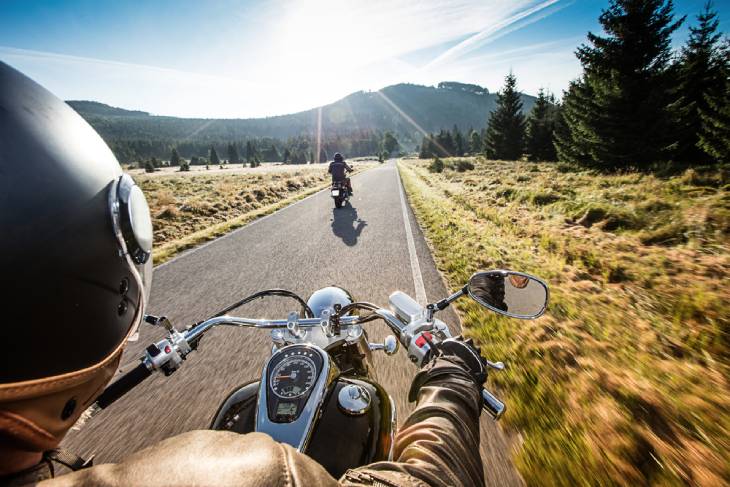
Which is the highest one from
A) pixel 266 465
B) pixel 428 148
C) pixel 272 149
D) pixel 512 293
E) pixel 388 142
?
pixel 266 465

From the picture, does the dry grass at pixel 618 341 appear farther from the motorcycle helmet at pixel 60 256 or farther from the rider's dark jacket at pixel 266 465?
the motorcycle helmet at pixel 60 256

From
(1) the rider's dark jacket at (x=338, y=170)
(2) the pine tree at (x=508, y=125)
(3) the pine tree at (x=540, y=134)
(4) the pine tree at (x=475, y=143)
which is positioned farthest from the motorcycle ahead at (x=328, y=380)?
(4) the pine tree at (x=475, y=143)

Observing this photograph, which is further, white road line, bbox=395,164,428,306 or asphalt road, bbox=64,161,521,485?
white road line, bbox=395,164,428,306

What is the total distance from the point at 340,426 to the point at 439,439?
391 millimetres

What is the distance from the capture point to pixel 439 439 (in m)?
0.95

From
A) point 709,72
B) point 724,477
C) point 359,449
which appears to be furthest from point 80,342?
point 709,72

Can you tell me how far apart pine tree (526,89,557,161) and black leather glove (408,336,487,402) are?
126 feet

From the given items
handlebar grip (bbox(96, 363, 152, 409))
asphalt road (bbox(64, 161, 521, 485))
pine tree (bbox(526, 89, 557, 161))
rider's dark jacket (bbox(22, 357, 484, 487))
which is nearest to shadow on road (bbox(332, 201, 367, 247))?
asphalt road (bbox(64, 161, 521, 485))

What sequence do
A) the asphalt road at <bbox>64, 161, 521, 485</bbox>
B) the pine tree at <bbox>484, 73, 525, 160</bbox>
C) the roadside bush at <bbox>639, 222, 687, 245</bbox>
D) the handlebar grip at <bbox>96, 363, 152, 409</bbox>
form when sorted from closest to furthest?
the handlebar grip at <bbox>96, 363, 152, 409</bbox> < the asphalt road at <bbox>64, 161, 521, 485</bbox> < the roadside bush at <bbox>639, 222, 687, 245</bbox> < the pine tree at <bbox>484, 73, 525, 160</bbox>

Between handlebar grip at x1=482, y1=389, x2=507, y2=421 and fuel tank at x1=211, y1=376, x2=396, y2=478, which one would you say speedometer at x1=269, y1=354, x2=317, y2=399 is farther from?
handlebar grip at x1=482, y1=389, x2=507, y2=421

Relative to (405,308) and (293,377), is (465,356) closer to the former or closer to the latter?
(405,308)

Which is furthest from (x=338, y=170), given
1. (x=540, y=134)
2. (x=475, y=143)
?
(x=475, y=143)

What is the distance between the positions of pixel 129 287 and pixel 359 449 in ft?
3.39

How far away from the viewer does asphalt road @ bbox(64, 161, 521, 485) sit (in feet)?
7.16
